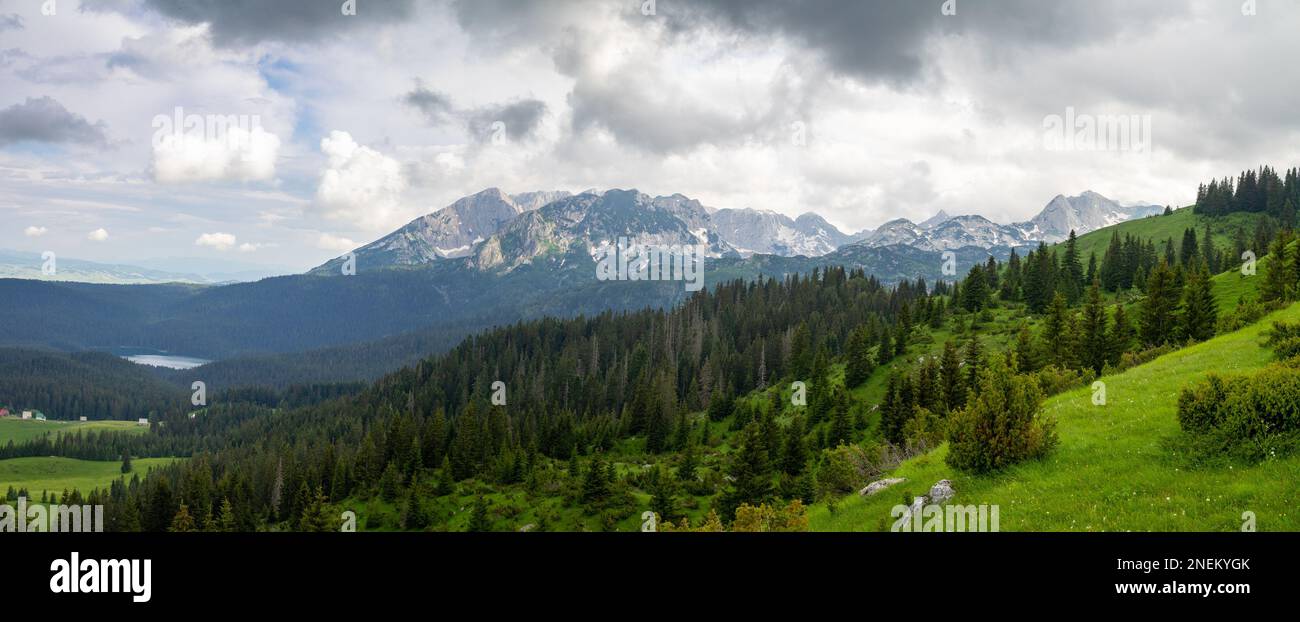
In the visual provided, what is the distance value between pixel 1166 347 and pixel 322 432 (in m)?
213

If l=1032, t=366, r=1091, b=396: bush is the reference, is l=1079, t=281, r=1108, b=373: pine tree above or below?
above

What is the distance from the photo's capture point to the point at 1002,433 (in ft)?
76.2

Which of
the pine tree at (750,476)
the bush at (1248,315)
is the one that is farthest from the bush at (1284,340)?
the pine tree at (750,476)

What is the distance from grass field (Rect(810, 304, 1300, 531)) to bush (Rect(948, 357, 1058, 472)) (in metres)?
0.52

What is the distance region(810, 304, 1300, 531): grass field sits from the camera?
1697 centimetres

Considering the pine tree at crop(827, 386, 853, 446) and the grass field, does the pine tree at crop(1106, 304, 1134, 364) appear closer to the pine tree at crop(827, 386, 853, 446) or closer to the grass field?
the pine tree at crop(827, 386, 853, 446)

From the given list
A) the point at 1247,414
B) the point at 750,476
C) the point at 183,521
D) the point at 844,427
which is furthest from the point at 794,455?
the point at 183,521

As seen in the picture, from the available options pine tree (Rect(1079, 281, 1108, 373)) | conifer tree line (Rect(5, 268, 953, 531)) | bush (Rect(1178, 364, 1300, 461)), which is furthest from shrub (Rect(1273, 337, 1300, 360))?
pine tree (Rect(1079, 281, 1108, 373))

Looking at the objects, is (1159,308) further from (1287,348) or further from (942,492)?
(942,492)

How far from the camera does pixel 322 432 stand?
7761 inches

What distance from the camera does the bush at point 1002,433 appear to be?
23047 millimetres
